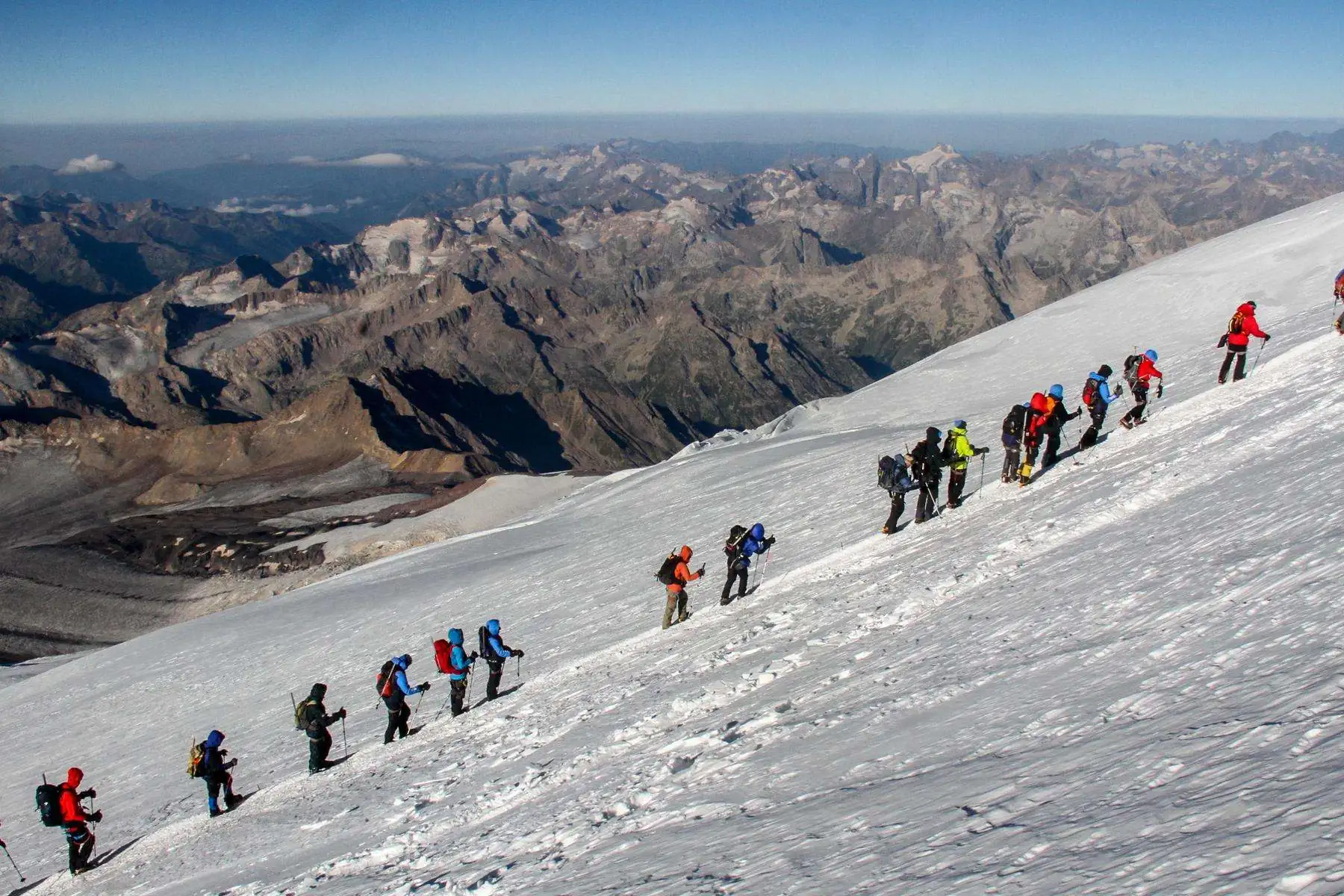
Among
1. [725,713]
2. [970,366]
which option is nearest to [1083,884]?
[725,713]

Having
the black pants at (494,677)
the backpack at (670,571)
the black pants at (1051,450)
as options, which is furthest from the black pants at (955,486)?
the black pants at (494,677)

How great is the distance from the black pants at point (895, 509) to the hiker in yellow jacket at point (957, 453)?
108cm

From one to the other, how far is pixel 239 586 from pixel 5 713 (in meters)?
35.1

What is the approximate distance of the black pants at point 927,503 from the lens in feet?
60.0

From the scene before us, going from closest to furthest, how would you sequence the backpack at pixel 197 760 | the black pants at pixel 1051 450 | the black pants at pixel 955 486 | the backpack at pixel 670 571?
the backpack at pixel 197 760
the backpack at pixel 670 571
the black pants at pixel 1051 450
the black pants at pixel 955 486

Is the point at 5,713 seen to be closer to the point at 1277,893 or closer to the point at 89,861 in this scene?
the point at 89,861

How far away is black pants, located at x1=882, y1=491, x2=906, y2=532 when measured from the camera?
1777 cm

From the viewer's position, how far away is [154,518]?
281 feet

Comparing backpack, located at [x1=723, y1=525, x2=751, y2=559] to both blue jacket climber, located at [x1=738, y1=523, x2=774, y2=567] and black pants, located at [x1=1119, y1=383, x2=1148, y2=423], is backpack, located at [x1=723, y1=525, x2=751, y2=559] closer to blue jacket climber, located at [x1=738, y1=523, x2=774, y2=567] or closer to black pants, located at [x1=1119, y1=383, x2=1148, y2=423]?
blue jacket climber, located at [x1=738, y1=523, x2=774, y2=567]

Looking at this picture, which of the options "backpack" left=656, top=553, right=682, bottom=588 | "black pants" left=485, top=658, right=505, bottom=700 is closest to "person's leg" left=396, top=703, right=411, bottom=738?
"black pants" left=485, top=658, right=505, bottom=700

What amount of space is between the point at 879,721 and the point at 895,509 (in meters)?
8.81

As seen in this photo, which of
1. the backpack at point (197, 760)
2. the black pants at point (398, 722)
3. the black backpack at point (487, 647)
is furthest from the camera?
the black backpack at point (487, 647)

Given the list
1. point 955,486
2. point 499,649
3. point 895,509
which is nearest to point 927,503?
point 955,486

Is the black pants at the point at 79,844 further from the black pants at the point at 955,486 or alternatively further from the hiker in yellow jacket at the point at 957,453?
the black pants at the point at 955,486
